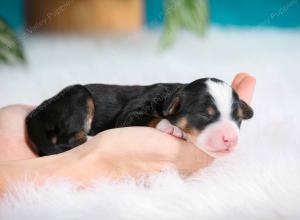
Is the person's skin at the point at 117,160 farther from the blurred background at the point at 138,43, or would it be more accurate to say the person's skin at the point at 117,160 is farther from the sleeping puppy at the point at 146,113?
the blurred background at the point at 138,43

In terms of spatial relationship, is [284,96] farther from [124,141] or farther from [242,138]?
[124,141]

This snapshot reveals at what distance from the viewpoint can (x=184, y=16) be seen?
443 cm

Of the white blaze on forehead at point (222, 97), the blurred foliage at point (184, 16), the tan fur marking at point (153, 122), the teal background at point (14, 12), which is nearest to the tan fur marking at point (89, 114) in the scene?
the tan fur marking at point (153, 122)

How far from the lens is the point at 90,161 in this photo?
173cm

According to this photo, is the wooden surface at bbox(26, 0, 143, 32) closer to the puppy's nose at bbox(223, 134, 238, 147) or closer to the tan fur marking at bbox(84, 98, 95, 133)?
the tan fur marking at bbox(84, 98, 95, 133)

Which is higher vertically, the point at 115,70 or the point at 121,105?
the point at 121,105

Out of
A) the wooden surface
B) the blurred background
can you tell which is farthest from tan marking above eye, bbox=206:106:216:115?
the wooden surface

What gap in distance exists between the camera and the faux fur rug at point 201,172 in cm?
162

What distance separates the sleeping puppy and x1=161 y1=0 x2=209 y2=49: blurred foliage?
2.30 metres

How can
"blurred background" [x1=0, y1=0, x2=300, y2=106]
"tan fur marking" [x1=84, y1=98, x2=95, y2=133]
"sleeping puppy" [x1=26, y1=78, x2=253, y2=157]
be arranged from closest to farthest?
"sleeping puppy" [x1=26, y1=78, x2=253, y2=157]
"tan fur marking" [x1=84, y1=98, x2=95, y2=133]
"blurred background" [x1=0, y1=0, x2=300, y2=106]

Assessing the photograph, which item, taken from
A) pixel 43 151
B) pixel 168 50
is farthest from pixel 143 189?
pixel 168 50

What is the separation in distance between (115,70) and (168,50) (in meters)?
1.07

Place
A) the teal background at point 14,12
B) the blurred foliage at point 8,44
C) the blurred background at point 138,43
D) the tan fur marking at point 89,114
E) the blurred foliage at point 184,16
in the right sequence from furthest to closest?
the teal background at point 14,12 → the blurred foliage at point 184,16 → the blurred foliage at point 8,44 → the blurred background at point 138,43 → the tan fur marking at point 89,114

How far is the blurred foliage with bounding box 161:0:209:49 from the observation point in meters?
4.35
